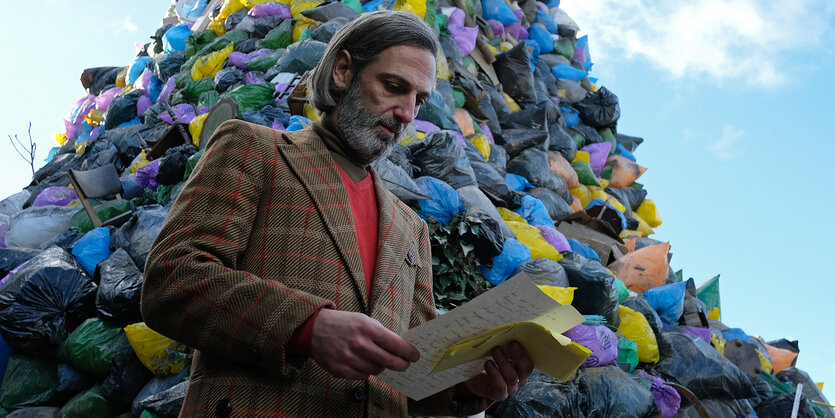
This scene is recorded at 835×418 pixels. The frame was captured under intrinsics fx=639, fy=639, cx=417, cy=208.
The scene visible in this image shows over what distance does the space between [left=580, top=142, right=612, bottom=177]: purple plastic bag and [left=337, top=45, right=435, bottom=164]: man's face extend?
16.9 feet

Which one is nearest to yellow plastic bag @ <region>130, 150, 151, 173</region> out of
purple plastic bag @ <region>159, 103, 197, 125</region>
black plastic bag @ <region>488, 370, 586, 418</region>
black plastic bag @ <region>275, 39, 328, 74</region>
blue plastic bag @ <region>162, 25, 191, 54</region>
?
purple plastic bag @ <region>159, 103, 197, 125</region>

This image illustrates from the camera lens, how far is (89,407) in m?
2.59

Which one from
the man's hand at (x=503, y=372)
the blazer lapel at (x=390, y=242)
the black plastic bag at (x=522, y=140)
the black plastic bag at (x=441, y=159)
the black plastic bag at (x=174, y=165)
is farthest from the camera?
the black plastic bag at (x=522, y=140)

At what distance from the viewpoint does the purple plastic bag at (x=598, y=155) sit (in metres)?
6.26

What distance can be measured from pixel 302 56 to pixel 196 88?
3.90 feet

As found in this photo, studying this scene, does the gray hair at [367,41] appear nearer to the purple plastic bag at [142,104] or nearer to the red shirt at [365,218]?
the red shirt at [365,218]

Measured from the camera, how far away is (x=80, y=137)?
A: 263 inches

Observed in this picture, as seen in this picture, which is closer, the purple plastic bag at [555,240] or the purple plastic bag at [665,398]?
the purple plastic bag at [665,398]

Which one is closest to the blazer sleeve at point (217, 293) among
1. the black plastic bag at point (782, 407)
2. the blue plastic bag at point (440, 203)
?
the blue plastic bag at point (440, 203)

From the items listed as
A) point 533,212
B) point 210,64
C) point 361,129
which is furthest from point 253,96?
point 361,129

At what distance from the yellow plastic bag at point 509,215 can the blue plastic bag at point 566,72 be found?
388 cm

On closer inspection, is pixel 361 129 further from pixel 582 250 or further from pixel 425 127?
pixel 582 250

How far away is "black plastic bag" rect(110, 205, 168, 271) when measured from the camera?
2.97 m

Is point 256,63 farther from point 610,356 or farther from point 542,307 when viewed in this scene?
point 542,307
